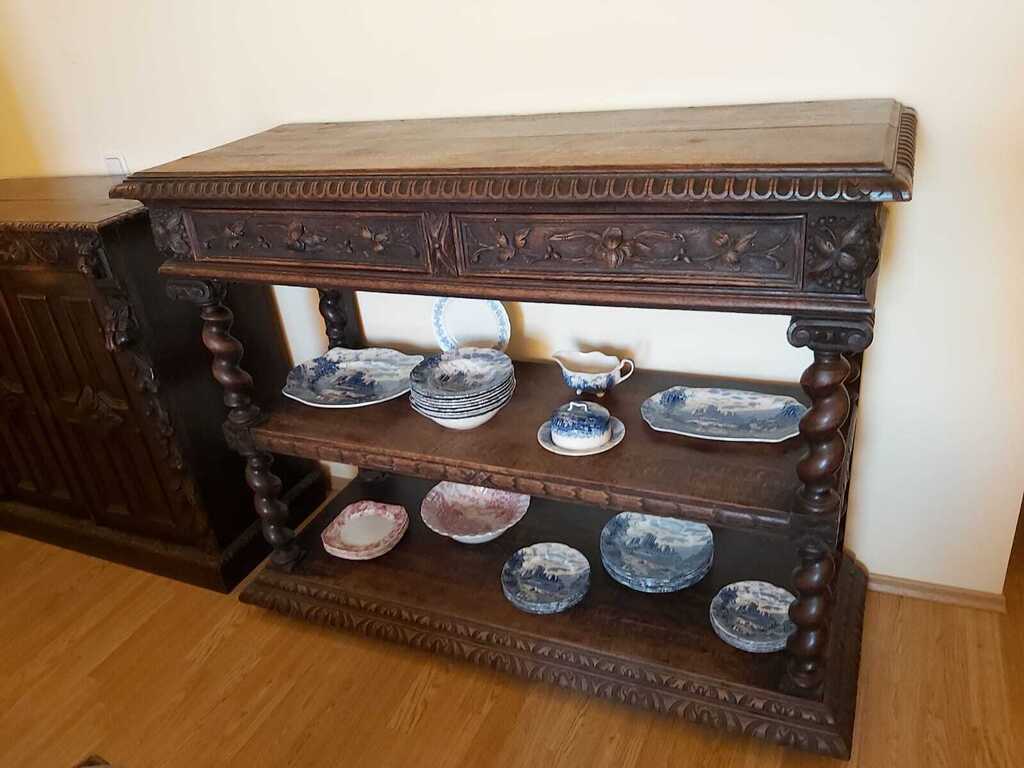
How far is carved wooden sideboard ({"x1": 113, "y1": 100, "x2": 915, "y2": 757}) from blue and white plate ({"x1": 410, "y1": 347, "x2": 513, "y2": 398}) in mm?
71

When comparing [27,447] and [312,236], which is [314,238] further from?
[27,447]

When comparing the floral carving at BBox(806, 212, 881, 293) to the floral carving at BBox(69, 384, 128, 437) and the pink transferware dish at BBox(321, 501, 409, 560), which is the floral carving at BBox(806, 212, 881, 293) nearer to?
the pink transferware dish at BBox(321, 501, 409, 560)

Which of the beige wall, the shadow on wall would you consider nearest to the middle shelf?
the beige wall

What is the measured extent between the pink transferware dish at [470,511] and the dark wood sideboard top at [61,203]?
945 millimetres

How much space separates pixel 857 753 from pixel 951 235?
0.93 meters

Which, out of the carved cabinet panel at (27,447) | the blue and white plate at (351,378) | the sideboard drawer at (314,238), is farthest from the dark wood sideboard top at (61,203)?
the blue and white plate at (351,378)

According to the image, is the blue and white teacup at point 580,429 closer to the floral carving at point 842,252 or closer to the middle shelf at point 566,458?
the middle shelf at point 566,458

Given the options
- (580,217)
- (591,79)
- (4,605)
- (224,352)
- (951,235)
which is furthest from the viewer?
(4,605)

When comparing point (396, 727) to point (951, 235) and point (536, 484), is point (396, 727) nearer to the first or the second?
point (536, 484)

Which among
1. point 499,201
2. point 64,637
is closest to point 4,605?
point 64,637

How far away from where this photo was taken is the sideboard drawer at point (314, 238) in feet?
4.34

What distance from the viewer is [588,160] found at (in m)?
1.19

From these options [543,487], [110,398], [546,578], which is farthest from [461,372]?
[110,398]

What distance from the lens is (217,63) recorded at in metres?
1.82
